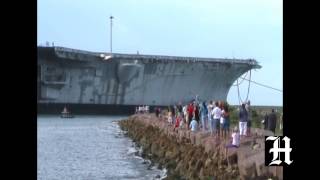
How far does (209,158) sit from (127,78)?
54.5 m

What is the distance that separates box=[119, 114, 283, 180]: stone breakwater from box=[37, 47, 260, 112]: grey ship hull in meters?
41.5

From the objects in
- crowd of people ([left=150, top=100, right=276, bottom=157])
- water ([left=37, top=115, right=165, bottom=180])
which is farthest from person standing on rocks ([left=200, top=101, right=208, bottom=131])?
water ([left=37, top=115, right=165, bottom=180])

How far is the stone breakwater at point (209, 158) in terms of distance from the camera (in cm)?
1105

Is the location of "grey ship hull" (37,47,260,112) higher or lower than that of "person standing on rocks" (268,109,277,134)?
higher

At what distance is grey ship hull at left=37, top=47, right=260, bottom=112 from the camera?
64812 mm

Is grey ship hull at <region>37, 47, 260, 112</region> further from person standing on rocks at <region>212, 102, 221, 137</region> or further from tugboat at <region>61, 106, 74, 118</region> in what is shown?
person standing on rocks at <region>212, 102, 221, 137</region>

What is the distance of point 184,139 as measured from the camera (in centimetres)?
2020

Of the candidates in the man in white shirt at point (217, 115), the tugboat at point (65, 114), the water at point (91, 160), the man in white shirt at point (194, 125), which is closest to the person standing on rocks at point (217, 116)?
the man in white shirt at point (217, 115)
